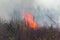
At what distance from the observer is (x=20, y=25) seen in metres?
9.38

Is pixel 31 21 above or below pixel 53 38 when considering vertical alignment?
above

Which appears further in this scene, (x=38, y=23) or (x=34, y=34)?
(x=38, y=23)

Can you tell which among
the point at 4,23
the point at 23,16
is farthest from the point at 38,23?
the point at 4,23

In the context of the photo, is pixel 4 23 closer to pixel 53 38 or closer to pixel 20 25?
pixel 20 25

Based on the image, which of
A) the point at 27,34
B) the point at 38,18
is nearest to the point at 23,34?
the point at 27,34

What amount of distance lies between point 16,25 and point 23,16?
3.89 ft

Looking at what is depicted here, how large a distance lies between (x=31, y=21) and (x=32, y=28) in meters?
0.61

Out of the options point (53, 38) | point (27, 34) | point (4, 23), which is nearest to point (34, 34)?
point (27, 34)

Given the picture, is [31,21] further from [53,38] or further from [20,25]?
[53,38]

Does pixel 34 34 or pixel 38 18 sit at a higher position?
pixel 38 18

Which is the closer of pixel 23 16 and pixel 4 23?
pixel 4 23

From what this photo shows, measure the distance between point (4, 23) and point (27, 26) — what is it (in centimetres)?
112

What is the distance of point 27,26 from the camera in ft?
31.3

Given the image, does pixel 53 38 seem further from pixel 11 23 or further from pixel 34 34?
Result: pixel 11 23
